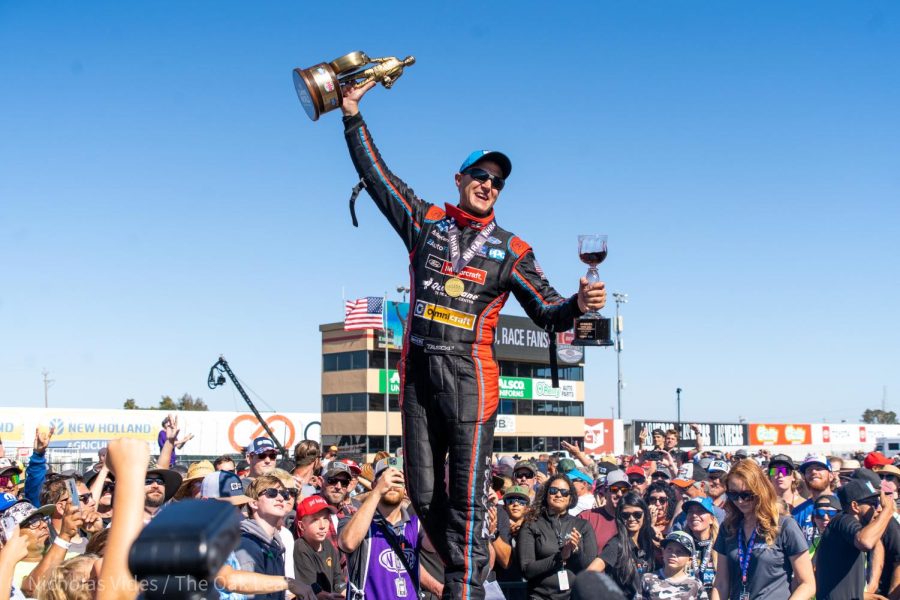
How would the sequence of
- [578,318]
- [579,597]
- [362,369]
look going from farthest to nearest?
[362,369], [578,318], [579,597]

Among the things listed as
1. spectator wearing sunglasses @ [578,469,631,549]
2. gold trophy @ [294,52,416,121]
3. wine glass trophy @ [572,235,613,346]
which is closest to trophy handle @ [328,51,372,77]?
gold trophy @ [294,52,416,121]

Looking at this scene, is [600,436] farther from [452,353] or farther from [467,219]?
[452,353]

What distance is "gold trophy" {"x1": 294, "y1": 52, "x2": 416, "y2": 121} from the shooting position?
4758mm

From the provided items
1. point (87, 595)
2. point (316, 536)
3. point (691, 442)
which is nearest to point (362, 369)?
point (691, 442)

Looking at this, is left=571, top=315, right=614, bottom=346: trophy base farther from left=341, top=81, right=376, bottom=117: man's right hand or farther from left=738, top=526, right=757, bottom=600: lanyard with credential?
left=738, top=526, right=757, bottom=600: lanyard with credential

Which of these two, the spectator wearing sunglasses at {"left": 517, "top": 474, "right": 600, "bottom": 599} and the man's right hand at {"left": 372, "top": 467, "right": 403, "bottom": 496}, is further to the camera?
the spectator wearing sunglasses at {"left": 517, "top": 474, "right": 600, "bottom": 599}

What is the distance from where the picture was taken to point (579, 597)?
213 cm

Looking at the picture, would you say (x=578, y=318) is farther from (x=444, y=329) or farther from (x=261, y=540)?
(x=261, y=540)

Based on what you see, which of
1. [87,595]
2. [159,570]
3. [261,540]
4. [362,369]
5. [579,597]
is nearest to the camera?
[159,570]

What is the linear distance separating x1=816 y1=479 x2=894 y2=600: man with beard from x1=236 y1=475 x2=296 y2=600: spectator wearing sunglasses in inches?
173

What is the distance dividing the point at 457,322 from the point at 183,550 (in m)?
3.33

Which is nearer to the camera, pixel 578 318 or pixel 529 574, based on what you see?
pixel 578 318

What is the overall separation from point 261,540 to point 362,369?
49.0 m

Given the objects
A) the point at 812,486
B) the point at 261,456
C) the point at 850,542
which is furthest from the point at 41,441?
the point at 812,486
